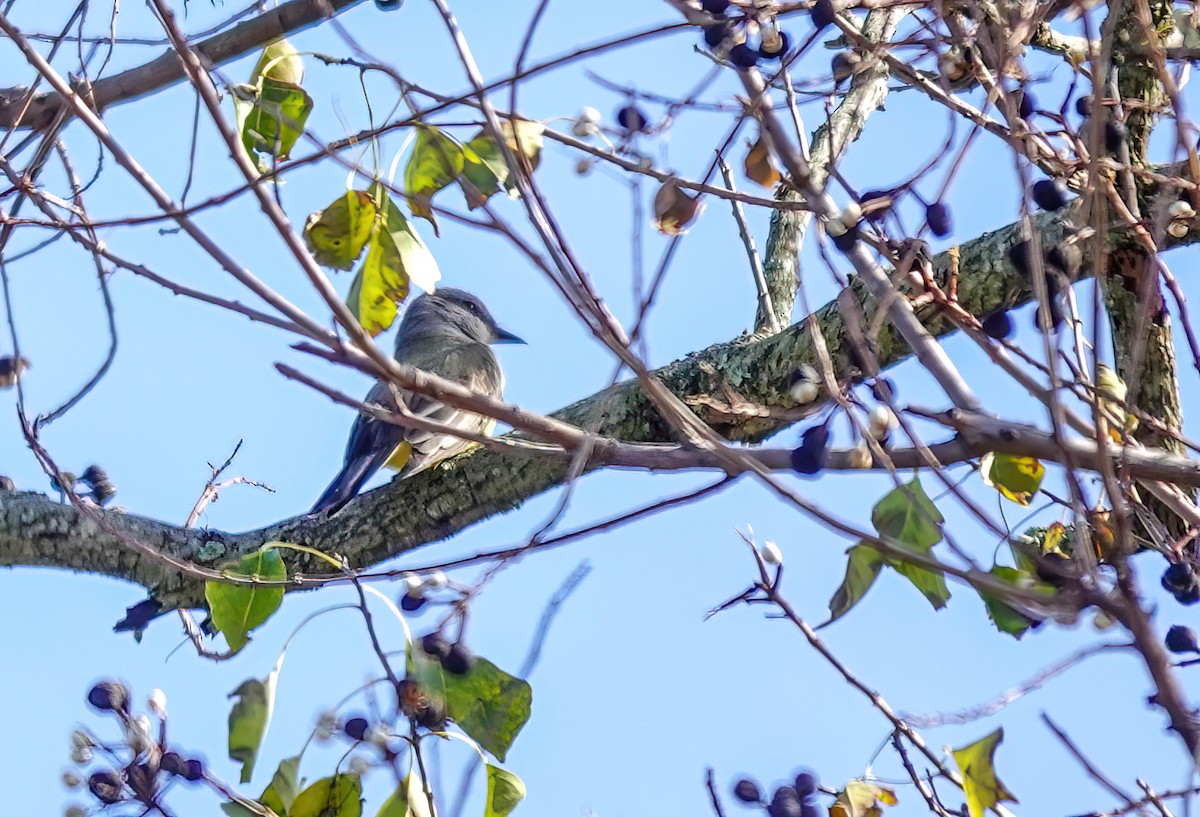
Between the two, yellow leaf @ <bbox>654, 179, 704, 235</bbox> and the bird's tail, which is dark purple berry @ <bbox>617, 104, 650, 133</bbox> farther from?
the bird's tail

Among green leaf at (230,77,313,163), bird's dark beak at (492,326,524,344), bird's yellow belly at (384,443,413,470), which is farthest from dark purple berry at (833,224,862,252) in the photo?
bird's dark beak at (492,326,524,344)

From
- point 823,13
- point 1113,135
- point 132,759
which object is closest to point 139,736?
point 132,759

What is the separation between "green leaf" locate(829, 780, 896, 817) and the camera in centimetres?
279

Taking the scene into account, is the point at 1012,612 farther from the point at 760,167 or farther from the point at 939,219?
the point at 760,167

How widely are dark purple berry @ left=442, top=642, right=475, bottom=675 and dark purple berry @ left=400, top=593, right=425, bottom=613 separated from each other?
0.64 ft

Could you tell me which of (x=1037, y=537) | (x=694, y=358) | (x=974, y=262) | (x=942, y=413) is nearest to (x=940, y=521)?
(x=942, y=413)

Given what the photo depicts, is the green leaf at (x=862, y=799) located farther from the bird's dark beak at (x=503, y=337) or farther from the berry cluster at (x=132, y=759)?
the bird's dark beak at (x=503, y=337)

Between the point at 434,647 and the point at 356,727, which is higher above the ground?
the point at 434,647

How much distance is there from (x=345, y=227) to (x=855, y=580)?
128 centimetres

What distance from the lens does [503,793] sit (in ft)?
8.62

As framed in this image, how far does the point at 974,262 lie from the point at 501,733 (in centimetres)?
211

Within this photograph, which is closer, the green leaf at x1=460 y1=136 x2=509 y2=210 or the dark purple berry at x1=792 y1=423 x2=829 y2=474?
the dark purple berry at x1=792 y1=423 x2=829 y2=474

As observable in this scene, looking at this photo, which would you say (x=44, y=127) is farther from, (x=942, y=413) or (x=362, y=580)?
(x=942, y=413)

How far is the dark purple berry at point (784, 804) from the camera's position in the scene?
2672 mm
